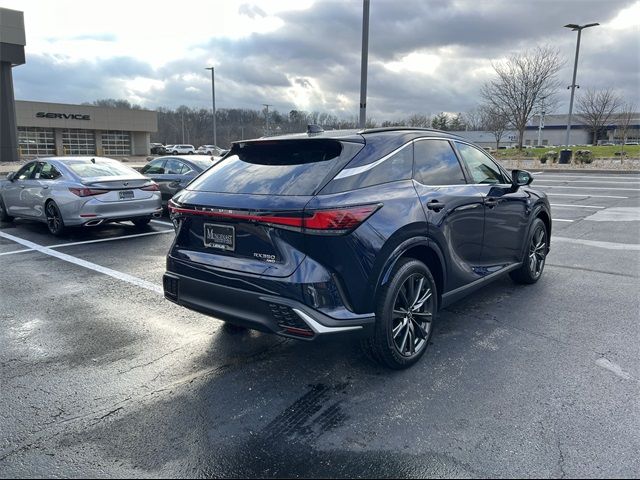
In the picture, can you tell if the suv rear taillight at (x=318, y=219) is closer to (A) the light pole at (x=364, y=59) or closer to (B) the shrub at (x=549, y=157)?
(A) the light pole at (x=364, y=59)

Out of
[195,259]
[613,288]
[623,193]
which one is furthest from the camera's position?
[623,193]

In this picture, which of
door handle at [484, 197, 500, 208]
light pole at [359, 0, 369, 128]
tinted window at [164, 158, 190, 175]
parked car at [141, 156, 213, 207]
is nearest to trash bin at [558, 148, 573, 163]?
light pole at [359, 0, 369, 128]

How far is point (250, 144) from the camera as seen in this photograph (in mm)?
3934

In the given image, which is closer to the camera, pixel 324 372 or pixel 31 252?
pixel 324 372

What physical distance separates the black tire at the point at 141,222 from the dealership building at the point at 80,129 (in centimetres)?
5118

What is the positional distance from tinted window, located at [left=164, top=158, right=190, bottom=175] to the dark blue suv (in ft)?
22.7

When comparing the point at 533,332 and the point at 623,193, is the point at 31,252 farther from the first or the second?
the point at 623,193

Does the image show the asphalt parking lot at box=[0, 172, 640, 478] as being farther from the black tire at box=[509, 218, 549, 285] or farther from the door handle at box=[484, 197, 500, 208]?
the door handle at box=[484, 197, 500, 208]

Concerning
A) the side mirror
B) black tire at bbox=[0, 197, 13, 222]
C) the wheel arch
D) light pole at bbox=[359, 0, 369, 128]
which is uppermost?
light pole at bbox=[359, 0, 369, 128]

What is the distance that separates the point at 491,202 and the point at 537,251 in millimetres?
1628

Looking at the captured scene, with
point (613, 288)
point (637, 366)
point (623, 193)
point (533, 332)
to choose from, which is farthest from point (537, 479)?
point (623, 193)

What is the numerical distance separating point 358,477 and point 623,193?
54.7ft

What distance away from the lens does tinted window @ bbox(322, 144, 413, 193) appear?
3225 mm

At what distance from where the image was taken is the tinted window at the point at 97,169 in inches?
346
